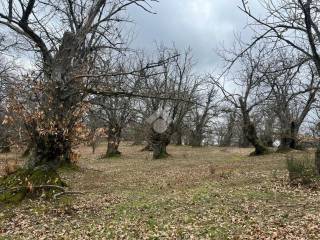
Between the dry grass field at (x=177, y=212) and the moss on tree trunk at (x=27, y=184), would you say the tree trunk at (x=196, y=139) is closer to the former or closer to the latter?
the dry grass field at (x=177, y=212)

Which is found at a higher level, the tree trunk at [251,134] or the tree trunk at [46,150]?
the tree trunk at [251,134]

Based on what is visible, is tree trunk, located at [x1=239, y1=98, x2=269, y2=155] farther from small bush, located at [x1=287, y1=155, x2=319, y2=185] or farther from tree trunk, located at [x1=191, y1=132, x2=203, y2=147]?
tree trunk, located at [x1=191, y1=132, x2=203, y2=147]

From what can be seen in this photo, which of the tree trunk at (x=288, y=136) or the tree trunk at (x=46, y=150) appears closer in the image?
the tree trunk at (x=46, y=150)

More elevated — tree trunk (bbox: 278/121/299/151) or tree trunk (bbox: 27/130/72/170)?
tree trunk (bbox: 278/121/299/151)

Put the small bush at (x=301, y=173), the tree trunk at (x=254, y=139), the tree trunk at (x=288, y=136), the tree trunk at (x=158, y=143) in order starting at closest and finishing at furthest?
the small bush at (x=301, y=173) < the tree trunk at (x=254, y=139) < the tree trunk at (x=288, y=136) < the tree trunk at (x=158, y=143)

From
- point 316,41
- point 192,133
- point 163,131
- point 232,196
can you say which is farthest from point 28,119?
point 192,133

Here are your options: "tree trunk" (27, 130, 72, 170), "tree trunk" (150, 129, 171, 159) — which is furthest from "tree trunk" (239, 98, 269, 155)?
"tree trunk" (27, 130, 72, 170)

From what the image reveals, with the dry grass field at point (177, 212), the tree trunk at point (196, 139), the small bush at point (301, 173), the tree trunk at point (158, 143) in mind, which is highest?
the tree trunk at point (196, 139)

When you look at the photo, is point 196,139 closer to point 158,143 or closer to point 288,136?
point 158,143

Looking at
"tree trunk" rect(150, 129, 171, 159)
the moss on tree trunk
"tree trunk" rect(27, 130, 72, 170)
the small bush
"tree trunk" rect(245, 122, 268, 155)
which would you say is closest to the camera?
the moss on tree trunk

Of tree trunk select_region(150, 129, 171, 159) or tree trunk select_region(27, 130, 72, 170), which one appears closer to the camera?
tree trunk select_region(27, 130, 72, 170)

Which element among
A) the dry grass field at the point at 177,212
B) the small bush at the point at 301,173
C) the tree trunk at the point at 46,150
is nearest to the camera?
the dry grass field at the point at 177,212

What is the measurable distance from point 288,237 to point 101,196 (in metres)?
7.44

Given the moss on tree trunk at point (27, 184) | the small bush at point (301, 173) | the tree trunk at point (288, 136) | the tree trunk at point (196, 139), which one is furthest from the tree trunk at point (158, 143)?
the tree trunk at point (196, 139)
